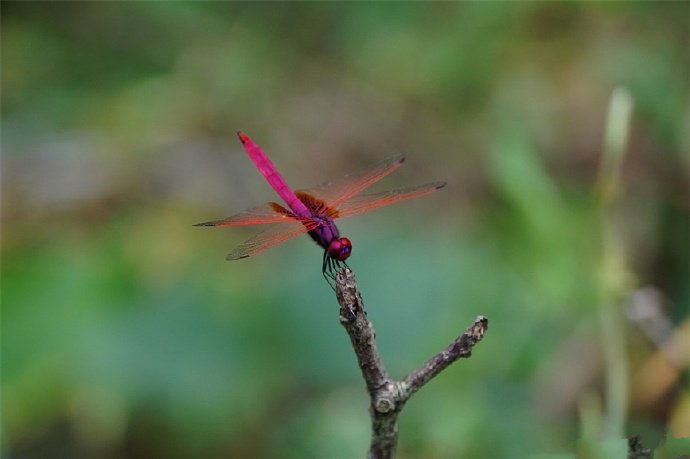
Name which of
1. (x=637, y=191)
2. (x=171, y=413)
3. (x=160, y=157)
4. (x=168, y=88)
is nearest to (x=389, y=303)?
(x=171, y=413)

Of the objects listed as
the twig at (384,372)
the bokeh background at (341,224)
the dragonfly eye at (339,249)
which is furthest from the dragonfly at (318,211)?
the bokeh background at (341,224)

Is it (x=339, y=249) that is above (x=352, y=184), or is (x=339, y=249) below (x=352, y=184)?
below

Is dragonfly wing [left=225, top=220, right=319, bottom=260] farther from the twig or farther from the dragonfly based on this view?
the twig

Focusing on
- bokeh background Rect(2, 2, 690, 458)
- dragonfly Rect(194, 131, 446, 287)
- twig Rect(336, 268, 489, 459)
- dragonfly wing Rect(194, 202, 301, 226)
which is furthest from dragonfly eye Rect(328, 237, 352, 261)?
bokeh background Rect(2, 2, 690, 458)

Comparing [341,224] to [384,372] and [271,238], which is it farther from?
[384,372]

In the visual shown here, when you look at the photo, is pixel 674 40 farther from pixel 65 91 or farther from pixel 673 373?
pixel 65 91

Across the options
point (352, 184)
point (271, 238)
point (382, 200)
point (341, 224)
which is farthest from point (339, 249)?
point (341, 224)
